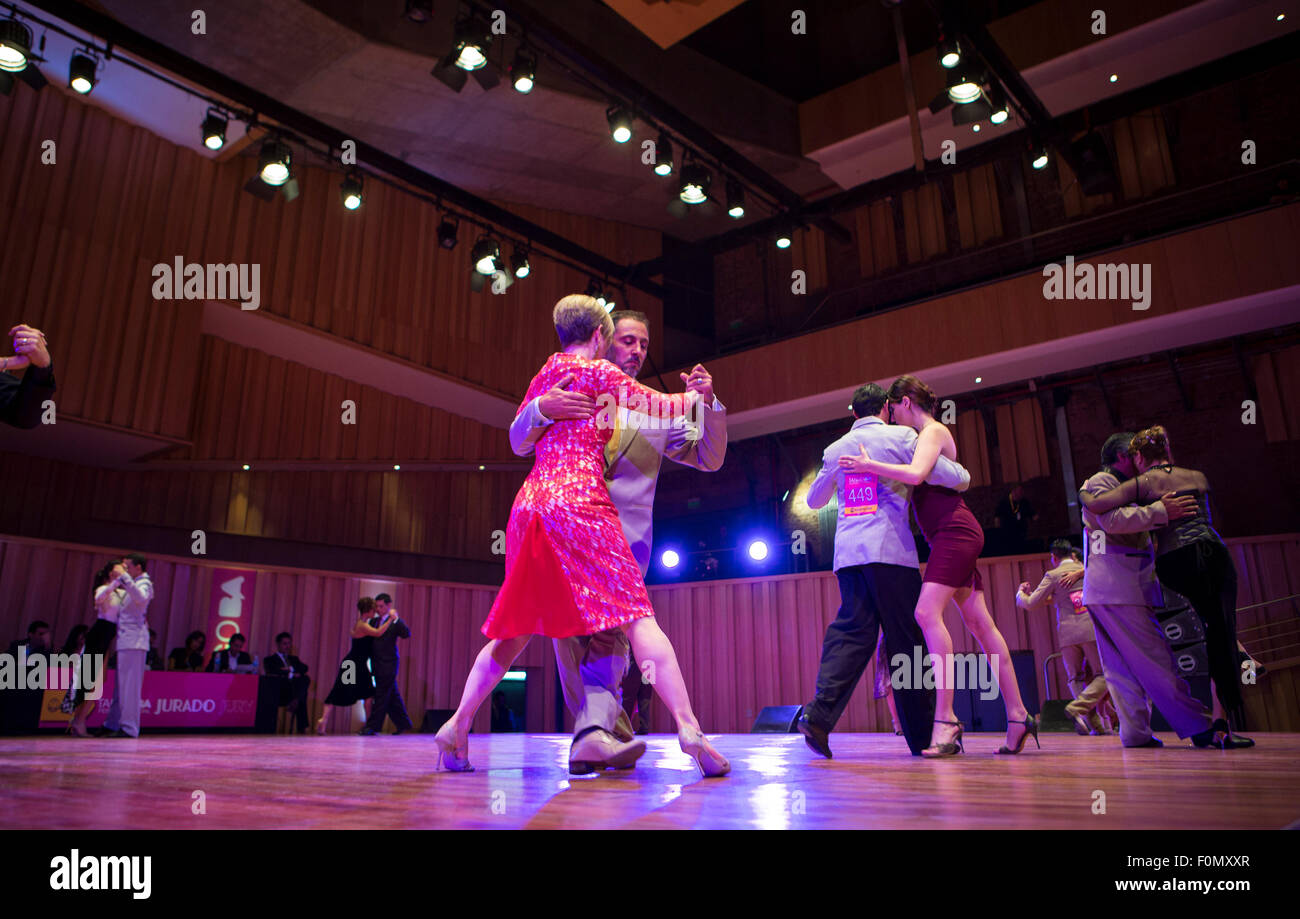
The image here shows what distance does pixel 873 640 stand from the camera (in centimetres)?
Result: 312

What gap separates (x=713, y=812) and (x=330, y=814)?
1.91 feet

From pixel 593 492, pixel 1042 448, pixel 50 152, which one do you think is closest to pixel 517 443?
pixel 593 492

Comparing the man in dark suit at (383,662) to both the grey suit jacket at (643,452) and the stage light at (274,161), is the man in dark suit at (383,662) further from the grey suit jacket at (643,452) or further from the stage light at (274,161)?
the grey suit jacket at (643,452)

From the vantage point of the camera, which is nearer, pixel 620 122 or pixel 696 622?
pixel 620 122

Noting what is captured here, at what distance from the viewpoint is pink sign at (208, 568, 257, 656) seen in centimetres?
1042

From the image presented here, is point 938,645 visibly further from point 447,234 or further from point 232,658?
point 232,658

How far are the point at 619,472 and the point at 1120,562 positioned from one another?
241 centimetres

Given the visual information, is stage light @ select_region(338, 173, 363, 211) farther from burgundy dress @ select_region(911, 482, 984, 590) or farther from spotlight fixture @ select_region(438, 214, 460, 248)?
burgundy dress @ select_region(911, 482, 984, 590)

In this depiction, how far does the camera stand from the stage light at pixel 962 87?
7.38 metres

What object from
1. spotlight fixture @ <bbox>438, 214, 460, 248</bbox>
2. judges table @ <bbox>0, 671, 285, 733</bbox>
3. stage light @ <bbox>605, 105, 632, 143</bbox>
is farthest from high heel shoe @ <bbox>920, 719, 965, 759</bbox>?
spotlight fixture @ <bbox>438, 214, 460, 248</bbox>

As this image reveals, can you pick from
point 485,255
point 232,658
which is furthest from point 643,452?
point 232,658

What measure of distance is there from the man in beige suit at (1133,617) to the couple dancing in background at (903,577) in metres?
0.67

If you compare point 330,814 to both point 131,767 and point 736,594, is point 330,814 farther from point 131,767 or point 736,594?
point 736,594

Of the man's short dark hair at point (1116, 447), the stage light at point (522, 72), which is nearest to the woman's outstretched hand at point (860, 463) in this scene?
the man's short dark hair at point (1116, 447)
